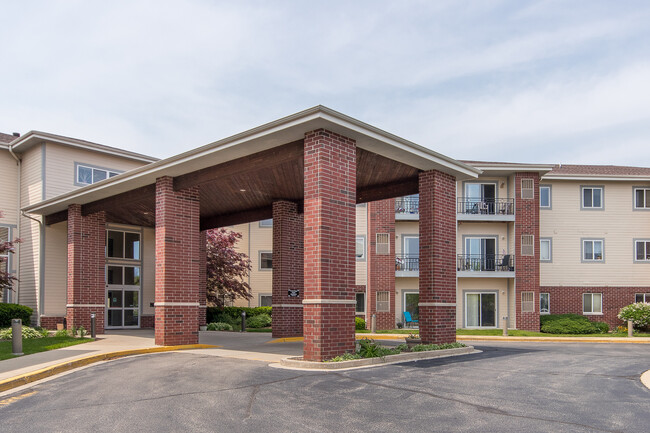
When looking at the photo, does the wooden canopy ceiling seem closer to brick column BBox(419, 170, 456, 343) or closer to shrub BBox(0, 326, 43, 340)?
brick column BBox(419, 170, 456, 343)

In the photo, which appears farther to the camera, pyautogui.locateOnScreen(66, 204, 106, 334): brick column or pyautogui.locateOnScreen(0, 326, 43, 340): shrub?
pyautogui.locateOnScreen(66, 204, 106, 334): brick column

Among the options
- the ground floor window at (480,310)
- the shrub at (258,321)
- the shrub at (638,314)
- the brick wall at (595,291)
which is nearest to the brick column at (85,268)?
the shrub at (258,321)

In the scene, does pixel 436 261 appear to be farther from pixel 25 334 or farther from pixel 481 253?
pixel 481 253

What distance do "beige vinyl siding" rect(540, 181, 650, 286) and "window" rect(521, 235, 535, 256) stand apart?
195 cm

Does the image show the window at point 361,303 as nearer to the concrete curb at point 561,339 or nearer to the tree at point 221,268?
the tree at point 221,268

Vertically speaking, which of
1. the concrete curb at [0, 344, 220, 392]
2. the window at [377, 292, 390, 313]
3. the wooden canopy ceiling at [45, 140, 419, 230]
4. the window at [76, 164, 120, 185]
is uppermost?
the window at [76, 164, 120, 185]

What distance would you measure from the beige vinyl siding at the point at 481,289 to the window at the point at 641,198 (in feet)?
28.4

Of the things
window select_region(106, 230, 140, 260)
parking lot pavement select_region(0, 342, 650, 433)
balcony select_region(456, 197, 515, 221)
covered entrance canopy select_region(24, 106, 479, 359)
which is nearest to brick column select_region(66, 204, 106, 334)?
covered entrance canopy select_region(24, 106, 479, 359)

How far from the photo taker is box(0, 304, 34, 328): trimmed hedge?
21.7 m

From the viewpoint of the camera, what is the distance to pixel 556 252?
32.1m

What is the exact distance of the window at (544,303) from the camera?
1240 inches

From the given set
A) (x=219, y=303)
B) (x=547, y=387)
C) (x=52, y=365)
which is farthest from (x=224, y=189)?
(x=219, y=303)

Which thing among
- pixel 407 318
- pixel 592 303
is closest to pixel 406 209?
pixel 407 318

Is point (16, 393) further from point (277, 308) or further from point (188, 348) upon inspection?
point (277, 308)
